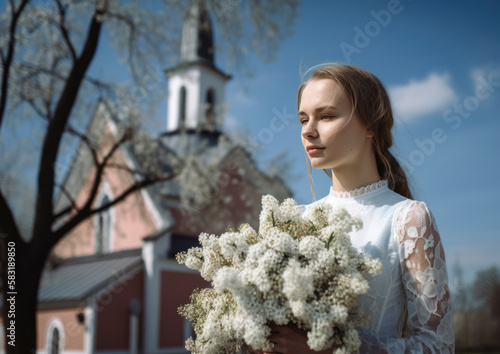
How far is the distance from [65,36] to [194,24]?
3300 millimetres

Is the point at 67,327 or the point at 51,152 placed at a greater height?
the point at 51,152

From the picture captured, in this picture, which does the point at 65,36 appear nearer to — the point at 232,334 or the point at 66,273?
the point at 232,334

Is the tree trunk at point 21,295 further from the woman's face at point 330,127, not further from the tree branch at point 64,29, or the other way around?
the woman's face at point 330,127

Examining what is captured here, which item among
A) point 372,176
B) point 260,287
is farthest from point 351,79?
point 260,287

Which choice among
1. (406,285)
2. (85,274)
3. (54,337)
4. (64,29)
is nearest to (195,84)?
(85,274)

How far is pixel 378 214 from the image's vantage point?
1848mm

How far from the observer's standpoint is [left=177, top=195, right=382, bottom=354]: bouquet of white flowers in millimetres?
1457

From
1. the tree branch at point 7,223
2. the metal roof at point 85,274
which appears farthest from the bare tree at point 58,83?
the metal roof at point 85,274

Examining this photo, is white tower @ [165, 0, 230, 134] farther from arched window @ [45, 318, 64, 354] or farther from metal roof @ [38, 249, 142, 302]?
arched window @ [45, 318, 64, 354]

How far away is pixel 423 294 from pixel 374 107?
0.81 metres

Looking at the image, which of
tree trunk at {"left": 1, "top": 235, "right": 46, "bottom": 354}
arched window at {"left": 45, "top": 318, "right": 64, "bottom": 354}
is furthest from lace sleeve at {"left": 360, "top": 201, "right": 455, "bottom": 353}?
arched window at {"left": 45, "top": 318, "right": 64, "bottom": 354}

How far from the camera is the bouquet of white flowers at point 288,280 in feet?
4.78

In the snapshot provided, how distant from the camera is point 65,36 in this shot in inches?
383

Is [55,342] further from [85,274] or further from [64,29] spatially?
[64,29]
